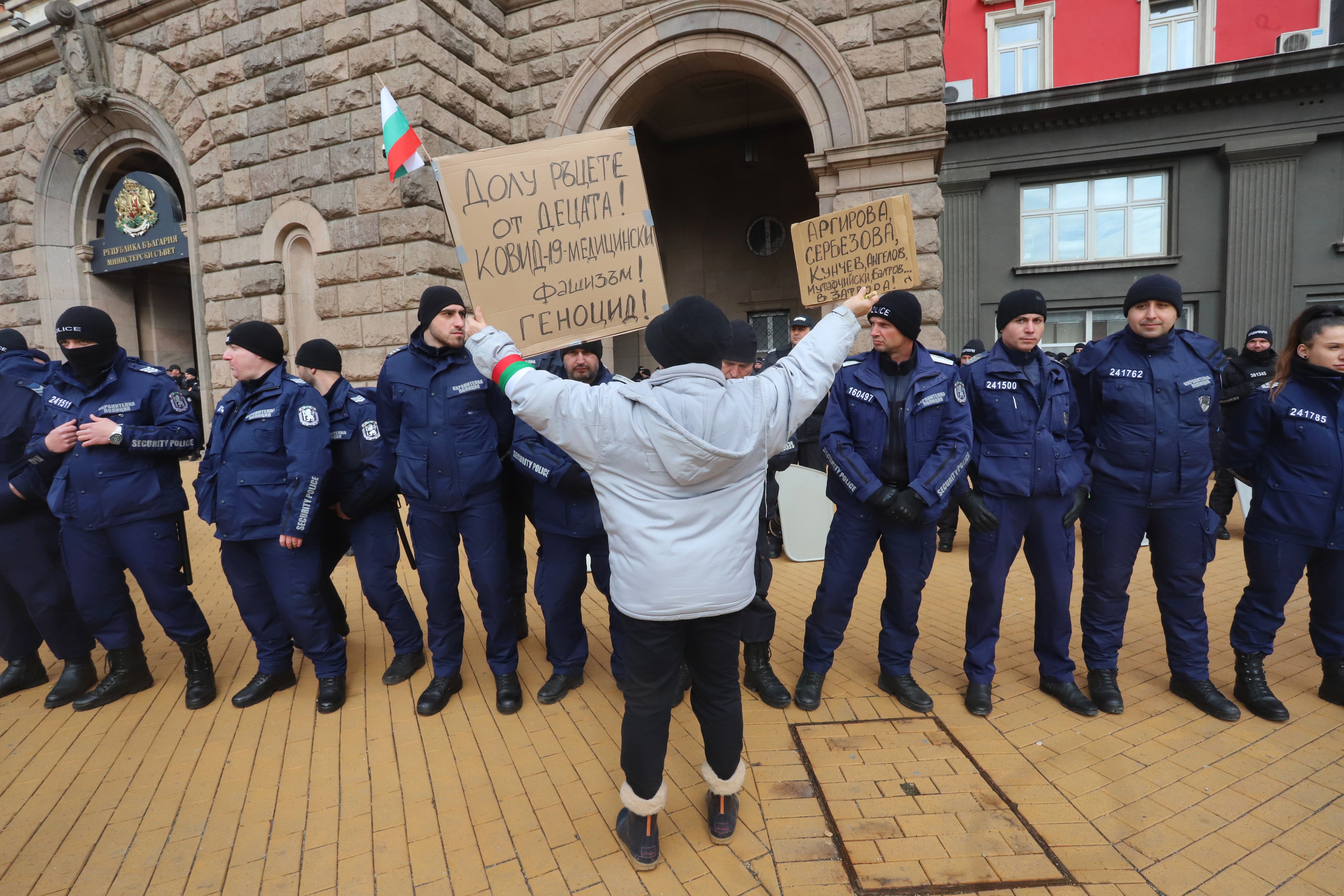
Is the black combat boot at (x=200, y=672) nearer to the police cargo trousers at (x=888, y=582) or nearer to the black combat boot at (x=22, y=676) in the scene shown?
the black combat boot at (x=22, y=676)

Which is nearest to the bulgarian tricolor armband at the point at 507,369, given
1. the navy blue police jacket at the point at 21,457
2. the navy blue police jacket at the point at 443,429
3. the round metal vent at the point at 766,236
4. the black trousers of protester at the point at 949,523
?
the navy blue police jacket at the point at 443,429

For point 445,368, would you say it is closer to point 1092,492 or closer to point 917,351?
point 917,351

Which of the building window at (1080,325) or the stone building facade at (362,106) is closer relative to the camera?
the stone building facade at (362,106)

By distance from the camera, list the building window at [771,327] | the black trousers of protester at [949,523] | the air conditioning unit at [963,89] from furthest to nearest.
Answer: the air conditioning unit at [963,89]
the building window at [771,327]
the black trousers of protester at [949,523]

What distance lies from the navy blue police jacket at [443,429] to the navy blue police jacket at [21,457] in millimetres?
2021

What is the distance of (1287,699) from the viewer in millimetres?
3457

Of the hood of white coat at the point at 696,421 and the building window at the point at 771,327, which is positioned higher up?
the building window at the point at 771,327

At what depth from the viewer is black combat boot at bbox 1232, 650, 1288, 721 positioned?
3.24 meters

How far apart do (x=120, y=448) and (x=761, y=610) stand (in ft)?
11.8

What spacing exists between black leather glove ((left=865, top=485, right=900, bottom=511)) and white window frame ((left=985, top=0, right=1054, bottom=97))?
46.1 feet

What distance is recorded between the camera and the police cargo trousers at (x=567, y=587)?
348cm

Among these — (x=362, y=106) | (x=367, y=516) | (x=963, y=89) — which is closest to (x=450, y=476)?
(x=367, y=516)

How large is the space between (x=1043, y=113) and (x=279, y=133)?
1406cm

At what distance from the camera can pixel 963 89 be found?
14.2 m
